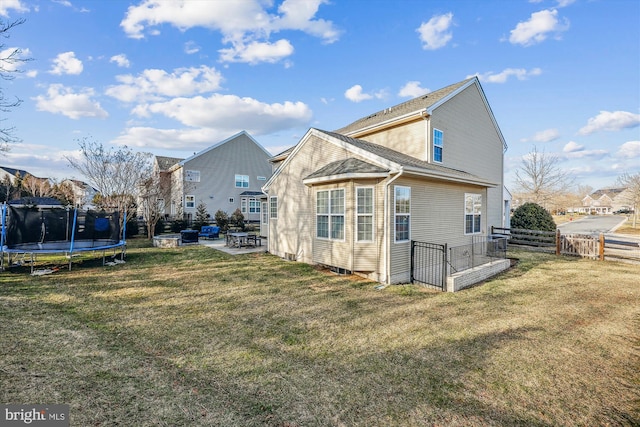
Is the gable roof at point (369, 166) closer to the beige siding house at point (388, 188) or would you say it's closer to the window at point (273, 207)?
the beige siding house at point (388, 188)

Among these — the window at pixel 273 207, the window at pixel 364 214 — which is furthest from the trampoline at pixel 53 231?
the window at pixel 364 214

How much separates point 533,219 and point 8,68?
24.7 metres

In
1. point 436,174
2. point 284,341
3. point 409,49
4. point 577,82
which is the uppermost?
point 409,49

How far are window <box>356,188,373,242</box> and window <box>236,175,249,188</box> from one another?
25586 millimetres

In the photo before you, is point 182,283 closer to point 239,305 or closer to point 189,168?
point 239,305

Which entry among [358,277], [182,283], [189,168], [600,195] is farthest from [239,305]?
[600,195]

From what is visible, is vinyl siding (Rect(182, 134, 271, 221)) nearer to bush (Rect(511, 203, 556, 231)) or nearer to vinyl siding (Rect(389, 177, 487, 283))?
vinyl siding (Rect(389, 177, 487, 283))

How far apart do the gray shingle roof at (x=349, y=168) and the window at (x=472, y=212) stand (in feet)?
17.5

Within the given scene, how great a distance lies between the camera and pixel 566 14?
34.0 ft

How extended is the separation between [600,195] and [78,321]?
5339 inches

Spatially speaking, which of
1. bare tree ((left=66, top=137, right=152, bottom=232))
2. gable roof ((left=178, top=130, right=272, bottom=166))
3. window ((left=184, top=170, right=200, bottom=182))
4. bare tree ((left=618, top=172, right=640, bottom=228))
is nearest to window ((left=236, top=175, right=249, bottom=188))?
gable roof ((left=178, top=130, right=272, bottom=166))

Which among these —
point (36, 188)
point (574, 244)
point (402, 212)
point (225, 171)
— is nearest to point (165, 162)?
point (225, 171)

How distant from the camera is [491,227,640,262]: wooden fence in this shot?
1246 cm

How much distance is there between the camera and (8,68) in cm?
889
